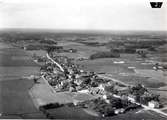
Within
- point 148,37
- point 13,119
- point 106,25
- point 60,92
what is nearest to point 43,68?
point 60,92

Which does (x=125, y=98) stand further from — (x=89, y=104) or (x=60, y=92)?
(x=60, y=92)

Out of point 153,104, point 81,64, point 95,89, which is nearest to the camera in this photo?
point 153,104

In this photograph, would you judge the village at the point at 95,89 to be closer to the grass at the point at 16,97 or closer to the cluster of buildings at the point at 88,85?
the cluster of buildings at the point at 88,85

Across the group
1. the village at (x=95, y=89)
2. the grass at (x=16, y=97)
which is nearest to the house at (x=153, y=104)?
the village at (x=95, y=89)

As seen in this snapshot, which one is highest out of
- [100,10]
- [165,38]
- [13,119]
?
[100,10]

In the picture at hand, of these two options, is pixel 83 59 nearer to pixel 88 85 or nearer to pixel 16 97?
pixel 88 85

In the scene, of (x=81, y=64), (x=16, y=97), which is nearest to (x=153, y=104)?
(x=81, y=64)

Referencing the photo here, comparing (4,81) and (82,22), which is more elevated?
(82,22)
